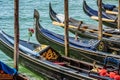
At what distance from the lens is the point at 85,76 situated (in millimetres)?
10703

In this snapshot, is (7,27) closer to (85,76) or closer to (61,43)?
(61,43)

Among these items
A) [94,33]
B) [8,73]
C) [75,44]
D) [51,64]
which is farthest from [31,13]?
[8,73]

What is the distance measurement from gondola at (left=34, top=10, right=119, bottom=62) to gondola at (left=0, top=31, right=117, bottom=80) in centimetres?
132

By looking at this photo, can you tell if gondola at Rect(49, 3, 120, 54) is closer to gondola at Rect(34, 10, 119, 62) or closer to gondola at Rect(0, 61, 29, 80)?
gondola at Rect(34, 10, 119, 62)

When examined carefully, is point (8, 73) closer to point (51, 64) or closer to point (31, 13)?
point (51, 64)

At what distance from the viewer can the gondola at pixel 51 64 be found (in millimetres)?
11352

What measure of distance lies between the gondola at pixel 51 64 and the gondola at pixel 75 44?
132 cm

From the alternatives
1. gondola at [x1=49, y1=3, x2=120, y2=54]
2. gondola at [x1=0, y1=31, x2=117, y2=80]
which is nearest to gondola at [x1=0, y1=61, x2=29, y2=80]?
gondola at [x1=0, y1=31, x2=117, y2=80]

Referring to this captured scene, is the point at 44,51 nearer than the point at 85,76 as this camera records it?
No

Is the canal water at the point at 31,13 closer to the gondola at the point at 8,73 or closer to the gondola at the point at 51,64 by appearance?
the gondola at the point at 51,64

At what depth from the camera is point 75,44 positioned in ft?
47.2

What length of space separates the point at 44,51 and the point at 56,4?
17.1 m

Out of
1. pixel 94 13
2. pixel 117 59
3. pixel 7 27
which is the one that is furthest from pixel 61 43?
pixel 7 27

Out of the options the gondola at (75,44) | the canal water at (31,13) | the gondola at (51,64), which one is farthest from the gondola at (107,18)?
the gondola at (51,64)
